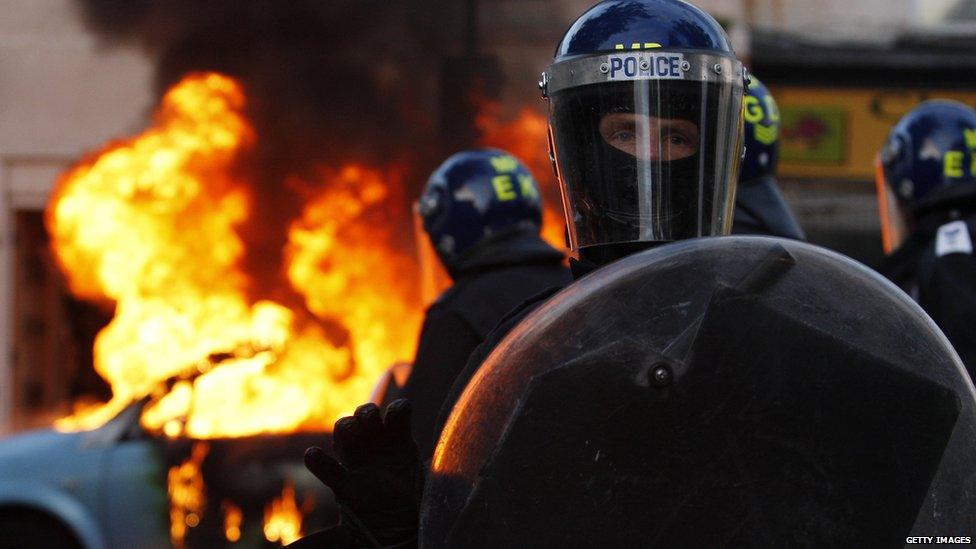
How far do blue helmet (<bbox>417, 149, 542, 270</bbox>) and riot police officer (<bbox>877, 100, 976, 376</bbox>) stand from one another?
1.18m

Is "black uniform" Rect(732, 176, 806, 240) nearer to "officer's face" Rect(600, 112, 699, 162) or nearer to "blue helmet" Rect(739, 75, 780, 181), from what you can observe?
"blue helmet" Rect(739, 75, 780, 181)

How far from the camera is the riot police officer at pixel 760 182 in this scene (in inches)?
156

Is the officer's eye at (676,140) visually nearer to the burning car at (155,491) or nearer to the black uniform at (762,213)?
the black uniform at (762,213)

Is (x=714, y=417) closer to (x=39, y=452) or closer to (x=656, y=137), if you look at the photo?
(x=656, y=137)

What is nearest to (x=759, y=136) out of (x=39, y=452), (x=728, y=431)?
(x=728, y=431)

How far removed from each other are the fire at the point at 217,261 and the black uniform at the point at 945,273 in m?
6.26

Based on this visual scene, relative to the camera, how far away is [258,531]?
7.83 m

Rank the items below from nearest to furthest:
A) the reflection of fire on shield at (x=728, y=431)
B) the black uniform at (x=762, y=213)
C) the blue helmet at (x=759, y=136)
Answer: the reflection of fire on shield at (x=728, y=431) < the black uniform at (x=762, y=213) < the blue helmet at (x=759, y=136)

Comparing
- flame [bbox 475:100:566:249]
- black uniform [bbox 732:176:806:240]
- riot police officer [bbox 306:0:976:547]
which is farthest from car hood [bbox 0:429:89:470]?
riot police officer [bbox 306:0:976:547]

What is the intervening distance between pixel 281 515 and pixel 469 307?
4435 millimetres

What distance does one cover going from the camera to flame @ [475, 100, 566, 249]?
13875 millimetres

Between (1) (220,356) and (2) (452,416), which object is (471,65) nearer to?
(1) (220,356)

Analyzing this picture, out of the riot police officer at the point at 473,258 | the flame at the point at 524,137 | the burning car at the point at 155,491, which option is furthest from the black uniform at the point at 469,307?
the flame at the point at 524,137

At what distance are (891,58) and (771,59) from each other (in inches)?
51.1
